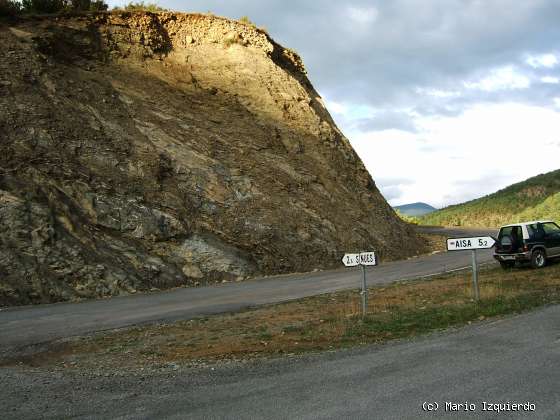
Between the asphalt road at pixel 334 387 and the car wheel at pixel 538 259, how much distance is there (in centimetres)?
1068

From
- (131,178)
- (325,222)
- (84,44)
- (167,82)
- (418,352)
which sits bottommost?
(418,352)

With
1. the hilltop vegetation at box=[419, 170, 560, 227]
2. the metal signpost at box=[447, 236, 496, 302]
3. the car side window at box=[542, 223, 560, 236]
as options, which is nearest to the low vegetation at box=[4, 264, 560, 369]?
the metal signpost at box=[447, 236, 496, 302]

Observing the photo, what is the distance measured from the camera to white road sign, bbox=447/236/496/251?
12.1 meters

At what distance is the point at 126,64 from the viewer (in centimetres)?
3131

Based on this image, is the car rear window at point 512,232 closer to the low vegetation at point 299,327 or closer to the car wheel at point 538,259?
the car wheel at point 538,259

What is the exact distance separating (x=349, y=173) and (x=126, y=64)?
15569 mm

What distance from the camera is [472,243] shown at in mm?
12312

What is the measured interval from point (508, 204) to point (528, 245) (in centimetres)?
6608

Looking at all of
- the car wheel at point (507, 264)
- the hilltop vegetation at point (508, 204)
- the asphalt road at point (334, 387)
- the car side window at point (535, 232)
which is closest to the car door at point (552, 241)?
the car side window at point (535, 232)

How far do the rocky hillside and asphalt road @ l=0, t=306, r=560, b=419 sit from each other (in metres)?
11.8

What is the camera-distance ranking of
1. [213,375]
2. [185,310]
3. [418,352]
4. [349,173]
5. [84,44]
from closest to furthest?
[213,375] < [418,352] < [185,310] < [84,44] < [349,173]

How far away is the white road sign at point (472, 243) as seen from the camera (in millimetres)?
12070

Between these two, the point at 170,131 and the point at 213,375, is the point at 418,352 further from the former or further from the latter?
the point at 170,131

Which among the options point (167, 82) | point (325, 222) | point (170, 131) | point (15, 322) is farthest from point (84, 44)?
point (15, 322)
